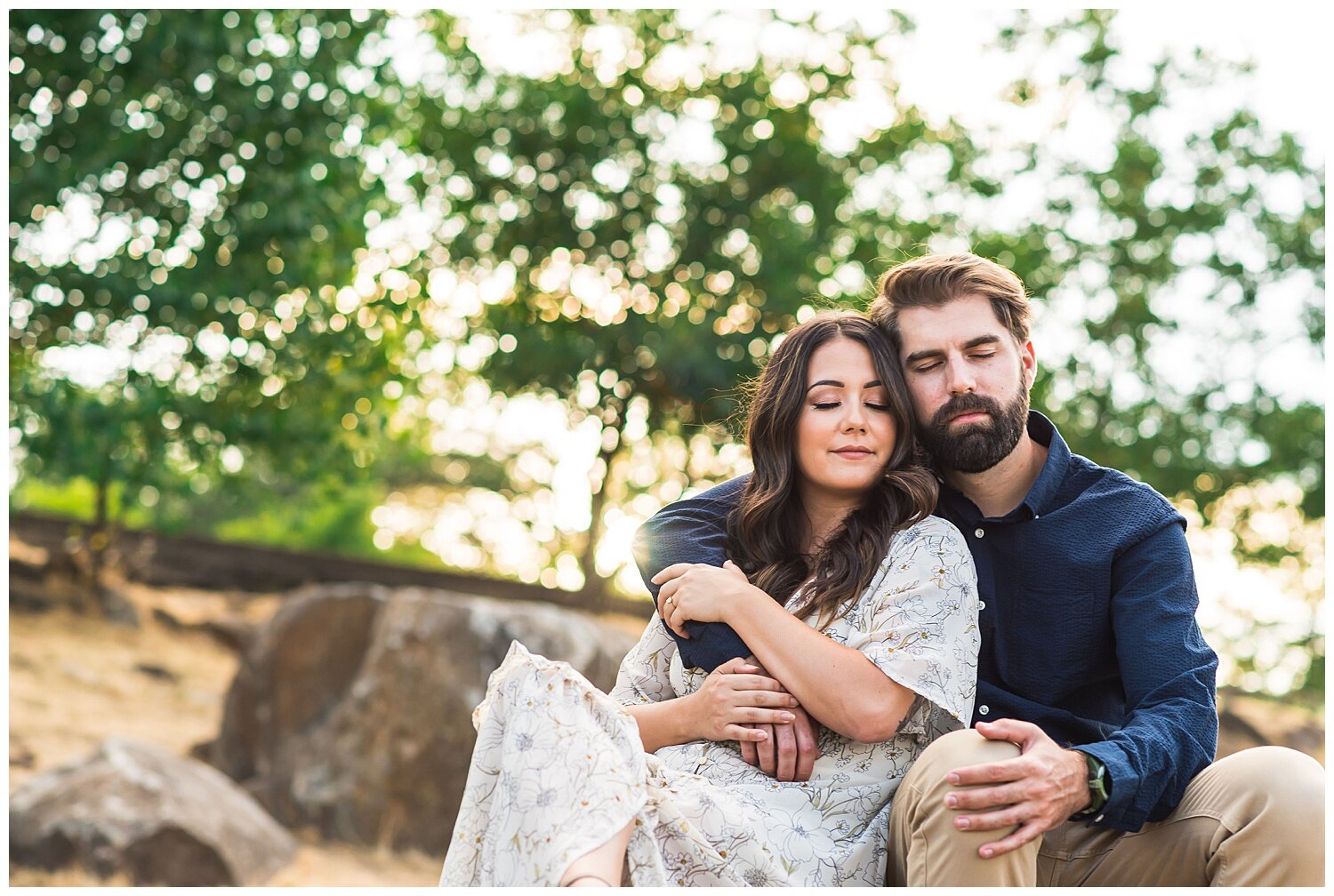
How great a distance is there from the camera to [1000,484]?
8.48ft

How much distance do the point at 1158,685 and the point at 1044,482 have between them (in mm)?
481

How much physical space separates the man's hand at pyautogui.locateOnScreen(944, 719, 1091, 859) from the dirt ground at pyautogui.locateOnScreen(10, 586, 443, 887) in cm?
465

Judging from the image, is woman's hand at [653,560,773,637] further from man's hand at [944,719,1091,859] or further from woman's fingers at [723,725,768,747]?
man's hand at [944,719,1091,859]

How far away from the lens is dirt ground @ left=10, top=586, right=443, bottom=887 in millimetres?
6219

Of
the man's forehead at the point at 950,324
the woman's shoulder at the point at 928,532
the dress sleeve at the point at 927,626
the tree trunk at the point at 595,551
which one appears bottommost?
the tree trunk at the point at 595,551

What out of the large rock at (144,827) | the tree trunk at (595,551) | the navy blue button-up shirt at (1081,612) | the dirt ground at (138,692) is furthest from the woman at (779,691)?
the tree trunk at (595,551)

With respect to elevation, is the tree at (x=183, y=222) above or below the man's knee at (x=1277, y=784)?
above

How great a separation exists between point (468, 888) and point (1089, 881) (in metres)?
1.08

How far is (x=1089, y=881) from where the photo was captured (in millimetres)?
2266

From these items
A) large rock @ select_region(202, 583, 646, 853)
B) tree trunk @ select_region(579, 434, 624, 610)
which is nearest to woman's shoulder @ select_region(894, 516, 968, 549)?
large rock @ select_region(202, 583, 646, 853)

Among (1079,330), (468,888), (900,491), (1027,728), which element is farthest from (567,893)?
(1079,330)

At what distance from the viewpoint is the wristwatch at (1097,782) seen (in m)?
1.96

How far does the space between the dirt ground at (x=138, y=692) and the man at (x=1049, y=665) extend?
4193mm

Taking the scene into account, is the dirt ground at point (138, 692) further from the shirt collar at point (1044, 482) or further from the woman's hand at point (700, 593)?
the shirt collar at point (1044, 482)
